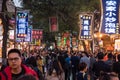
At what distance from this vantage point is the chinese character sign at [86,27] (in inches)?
1117

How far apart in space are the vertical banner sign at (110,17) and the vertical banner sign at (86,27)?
635 cm

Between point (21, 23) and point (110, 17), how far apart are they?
17.1ft


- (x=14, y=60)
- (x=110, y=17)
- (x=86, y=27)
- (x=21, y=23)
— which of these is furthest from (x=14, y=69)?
(x=86, y=27)

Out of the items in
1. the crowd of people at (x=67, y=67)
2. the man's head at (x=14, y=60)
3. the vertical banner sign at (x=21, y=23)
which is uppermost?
the vertical banner sign at (x=21, y=23)

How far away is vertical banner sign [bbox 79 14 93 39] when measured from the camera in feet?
93.1

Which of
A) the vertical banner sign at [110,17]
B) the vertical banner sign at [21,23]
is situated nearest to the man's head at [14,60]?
the vertical banner sign at [110,17]

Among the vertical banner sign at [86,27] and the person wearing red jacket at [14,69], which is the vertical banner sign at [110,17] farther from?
the person wearing red jacket at [14,69]

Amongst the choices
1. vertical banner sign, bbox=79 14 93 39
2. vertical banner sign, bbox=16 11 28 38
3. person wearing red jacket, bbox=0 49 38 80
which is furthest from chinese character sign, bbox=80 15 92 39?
person wearing red jacket, bbox=0 49 38 80

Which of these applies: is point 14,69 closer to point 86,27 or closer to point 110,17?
point 110,17

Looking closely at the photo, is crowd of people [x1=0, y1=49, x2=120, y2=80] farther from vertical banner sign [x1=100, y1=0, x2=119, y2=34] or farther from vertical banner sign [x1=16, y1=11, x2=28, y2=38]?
vertical banner sign [x1=16, y1=11, x2=28, y2=38]

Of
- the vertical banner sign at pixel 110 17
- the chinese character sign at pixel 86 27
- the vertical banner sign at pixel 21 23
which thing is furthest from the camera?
the chinese character sign at pixel 86 27

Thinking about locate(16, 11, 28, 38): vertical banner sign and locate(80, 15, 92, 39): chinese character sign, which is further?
locate(80, 15, 92, 39): chinese character sign

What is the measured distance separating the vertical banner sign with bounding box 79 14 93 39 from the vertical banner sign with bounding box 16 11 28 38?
4948mm

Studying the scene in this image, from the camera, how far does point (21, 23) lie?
24016mm
